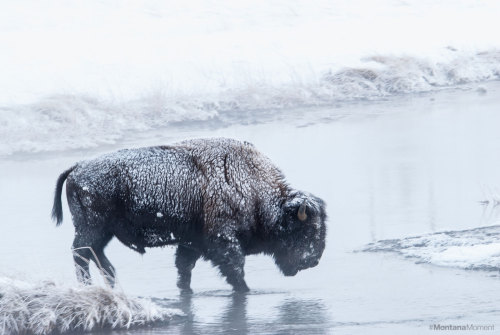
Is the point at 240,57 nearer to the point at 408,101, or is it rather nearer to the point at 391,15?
the point at 408,101

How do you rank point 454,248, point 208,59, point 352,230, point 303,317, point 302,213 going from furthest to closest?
point 208,59 → point 352,230 → point 454,248 → point 302,213 → point 303,317

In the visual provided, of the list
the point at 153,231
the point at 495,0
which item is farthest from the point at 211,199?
the point at 495,0

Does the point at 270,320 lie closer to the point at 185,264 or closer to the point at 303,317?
the point at 303,317

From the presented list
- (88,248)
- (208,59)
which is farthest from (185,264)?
(208,59)

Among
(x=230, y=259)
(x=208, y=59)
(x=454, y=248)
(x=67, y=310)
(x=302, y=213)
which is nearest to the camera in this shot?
(x=67, y=310)

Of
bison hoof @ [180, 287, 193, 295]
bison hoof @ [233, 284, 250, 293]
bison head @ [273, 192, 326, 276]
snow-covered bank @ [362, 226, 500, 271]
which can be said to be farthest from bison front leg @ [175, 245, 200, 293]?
snow-covered bank @ [362, 226, 500, 271]

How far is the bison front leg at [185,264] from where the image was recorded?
8.48 m

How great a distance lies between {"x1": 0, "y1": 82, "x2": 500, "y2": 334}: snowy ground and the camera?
7.40 meters

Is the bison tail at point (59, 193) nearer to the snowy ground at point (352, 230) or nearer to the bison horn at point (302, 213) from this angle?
the snowy ground at point (352, 230)

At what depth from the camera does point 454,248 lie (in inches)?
345

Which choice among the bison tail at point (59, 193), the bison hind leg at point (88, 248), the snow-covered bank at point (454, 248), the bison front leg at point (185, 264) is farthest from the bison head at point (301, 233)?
the bison tail at point (59, 193)

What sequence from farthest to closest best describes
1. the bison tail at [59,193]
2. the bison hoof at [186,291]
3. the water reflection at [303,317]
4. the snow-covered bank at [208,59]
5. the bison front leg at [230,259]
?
the snow-covered bank at [208,59], the bison tail at [59,193], the bison hoof at [186,291], the bison front leg at [230,259], the water reflection at [303,317]

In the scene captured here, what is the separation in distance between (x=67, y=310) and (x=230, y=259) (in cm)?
149

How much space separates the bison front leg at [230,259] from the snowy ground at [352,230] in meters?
0.12
